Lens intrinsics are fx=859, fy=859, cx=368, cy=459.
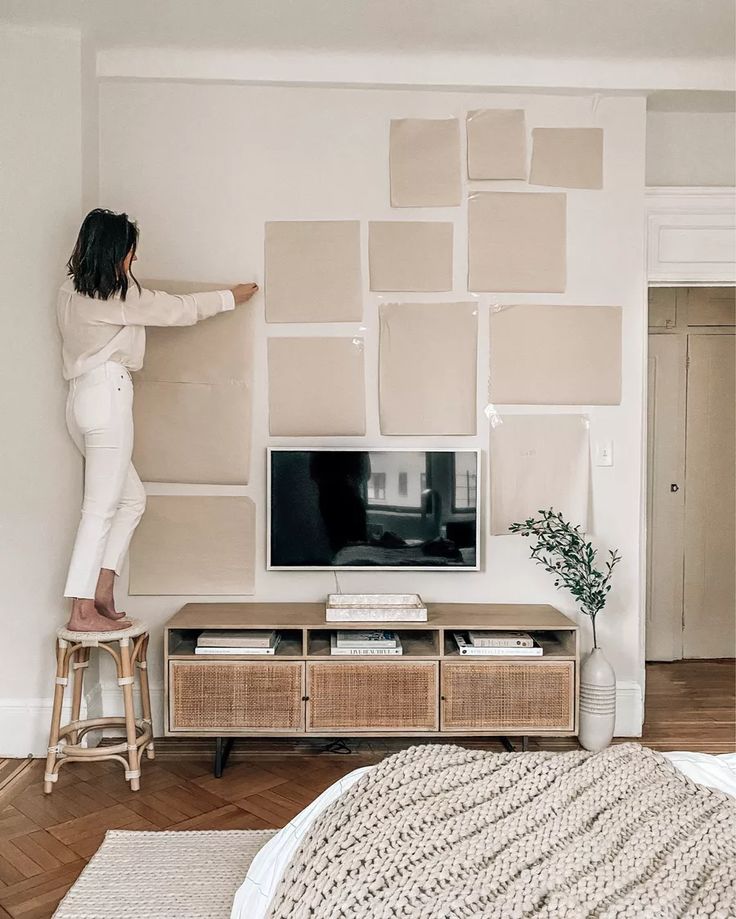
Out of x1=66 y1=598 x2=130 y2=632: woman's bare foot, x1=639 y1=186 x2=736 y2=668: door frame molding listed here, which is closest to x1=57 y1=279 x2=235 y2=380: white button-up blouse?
x1=66 y1=598 x2=130 y2=632: woman's bare foot

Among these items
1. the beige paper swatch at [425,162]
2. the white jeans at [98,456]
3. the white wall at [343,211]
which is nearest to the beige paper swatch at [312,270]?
the white wall at [343,211]

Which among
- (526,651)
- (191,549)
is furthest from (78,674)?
(526,651)

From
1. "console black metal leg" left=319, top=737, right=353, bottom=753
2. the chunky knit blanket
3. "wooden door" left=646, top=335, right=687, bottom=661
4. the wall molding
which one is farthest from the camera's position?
"wooden door" left=646, top=335, right=687, bottom=661

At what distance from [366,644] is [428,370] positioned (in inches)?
46.3

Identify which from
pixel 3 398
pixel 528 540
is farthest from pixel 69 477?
pixel 528 540

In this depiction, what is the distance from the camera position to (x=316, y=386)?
363cm

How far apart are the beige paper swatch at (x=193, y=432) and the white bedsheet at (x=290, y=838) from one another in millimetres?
1939

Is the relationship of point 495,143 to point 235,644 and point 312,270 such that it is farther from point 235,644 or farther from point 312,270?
point 235,644

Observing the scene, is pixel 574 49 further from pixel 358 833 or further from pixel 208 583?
pixel 358 833

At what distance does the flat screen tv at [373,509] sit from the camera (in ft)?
11.6

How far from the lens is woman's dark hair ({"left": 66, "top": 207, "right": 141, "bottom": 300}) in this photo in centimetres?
305

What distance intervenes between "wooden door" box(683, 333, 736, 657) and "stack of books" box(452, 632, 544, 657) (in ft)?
6.82

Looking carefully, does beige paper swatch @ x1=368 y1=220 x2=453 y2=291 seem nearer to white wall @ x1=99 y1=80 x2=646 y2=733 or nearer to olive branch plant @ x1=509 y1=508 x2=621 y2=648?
white wall @ x1=99 y1=80 x2=646 y2=733

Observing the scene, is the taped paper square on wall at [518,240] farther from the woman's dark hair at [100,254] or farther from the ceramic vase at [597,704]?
the ceramic vase at [597,704]
